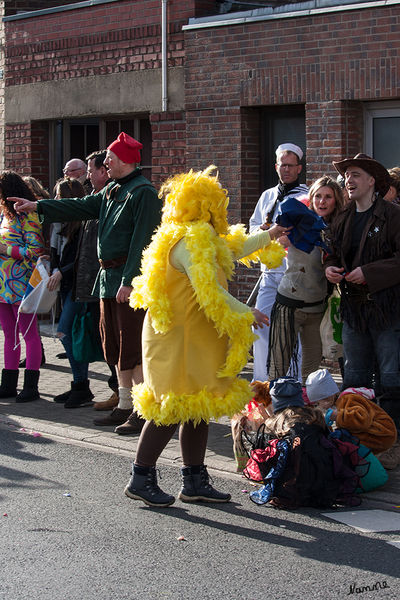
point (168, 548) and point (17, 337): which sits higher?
point (17, 337)

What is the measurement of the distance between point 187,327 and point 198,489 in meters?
1.03

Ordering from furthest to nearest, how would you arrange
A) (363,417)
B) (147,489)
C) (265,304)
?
(265,304) < (363,417) < (147,489)

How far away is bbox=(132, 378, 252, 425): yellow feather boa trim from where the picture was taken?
6020 mm

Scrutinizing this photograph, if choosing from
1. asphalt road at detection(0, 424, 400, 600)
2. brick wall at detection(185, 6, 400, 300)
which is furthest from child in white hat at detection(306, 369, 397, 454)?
brick wall at detection(185, 6, 400, 300)

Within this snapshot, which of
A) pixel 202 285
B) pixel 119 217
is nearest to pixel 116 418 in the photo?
pixel 119 217

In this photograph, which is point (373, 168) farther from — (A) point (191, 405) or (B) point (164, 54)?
(B) point (164, 54)

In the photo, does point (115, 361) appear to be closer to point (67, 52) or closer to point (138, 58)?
point (138, 58)

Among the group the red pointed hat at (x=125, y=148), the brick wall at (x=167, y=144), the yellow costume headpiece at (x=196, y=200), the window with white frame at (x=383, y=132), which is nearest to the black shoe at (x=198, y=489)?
the yellow costume headpiece at (x=196, y=200)

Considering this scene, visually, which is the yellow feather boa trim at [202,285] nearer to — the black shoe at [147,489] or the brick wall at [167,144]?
the black shoe at [147,489]

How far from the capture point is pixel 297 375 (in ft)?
26.5

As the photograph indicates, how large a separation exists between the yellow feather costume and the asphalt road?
0.62m

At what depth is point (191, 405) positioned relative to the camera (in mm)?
6012

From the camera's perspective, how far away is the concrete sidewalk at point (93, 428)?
687 centimetres

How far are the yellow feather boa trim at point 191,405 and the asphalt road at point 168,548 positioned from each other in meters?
0.58
